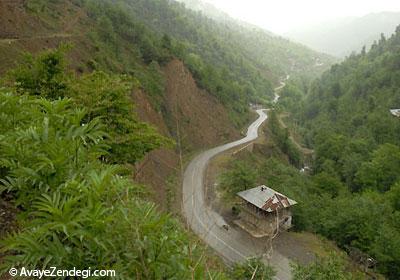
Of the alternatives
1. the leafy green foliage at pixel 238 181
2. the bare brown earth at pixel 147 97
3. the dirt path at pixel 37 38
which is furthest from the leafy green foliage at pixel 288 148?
the dirt path at pixel 37 38

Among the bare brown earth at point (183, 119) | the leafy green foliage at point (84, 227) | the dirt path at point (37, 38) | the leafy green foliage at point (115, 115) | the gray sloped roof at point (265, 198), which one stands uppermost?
the leafy green foliage at point (84, 227)

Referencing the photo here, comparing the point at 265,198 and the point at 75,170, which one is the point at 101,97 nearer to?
the point at 75,170

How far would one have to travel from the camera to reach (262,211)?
27.9 meters

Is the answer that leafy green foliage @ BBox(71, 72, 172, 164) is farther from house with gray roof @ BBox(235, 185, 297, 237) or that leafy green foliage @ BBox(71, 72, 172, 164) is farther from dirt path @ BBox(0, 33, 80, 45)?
dirt path @ BBox(0, 33, 80, 45)

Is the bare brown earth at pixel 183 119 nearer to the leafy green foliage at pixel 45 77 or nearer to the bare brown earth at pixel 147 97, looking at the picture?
the bare brown earth at pixel 147 97

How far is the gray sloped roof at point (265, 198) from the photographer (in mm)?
27219

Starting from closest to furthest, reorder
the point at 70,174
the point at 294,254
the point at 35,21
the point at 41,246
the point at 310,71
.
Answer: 1. the point at 41,246
2. the point at 70,174
3. the point at 294,254
4. the point at 35,21
5. the point at 310,71

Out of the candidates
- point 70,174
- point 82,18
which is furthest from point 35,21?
point 70,174

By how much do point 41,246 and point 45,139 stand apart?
168 centimetres

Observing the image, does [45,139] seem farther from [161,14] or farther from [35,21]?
[161,14]

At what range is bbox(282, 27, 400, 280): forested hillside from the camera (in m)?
28.6

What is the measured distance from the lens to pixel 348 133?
2840 inches

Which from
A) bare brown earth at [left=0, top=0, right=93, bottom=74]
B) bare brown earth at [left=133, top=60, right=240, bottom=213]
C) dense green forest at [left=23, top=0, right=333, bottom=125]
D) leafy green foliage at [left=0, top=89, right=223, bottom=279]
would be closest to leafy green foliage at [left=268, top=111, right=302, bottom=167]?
bare brown earth at [left=133, top=60, right=240, bottom=213]

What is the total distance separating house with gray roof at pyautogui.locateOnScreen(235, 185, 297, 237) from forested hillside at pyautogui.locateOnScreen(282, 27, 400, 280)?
2.25 metres
